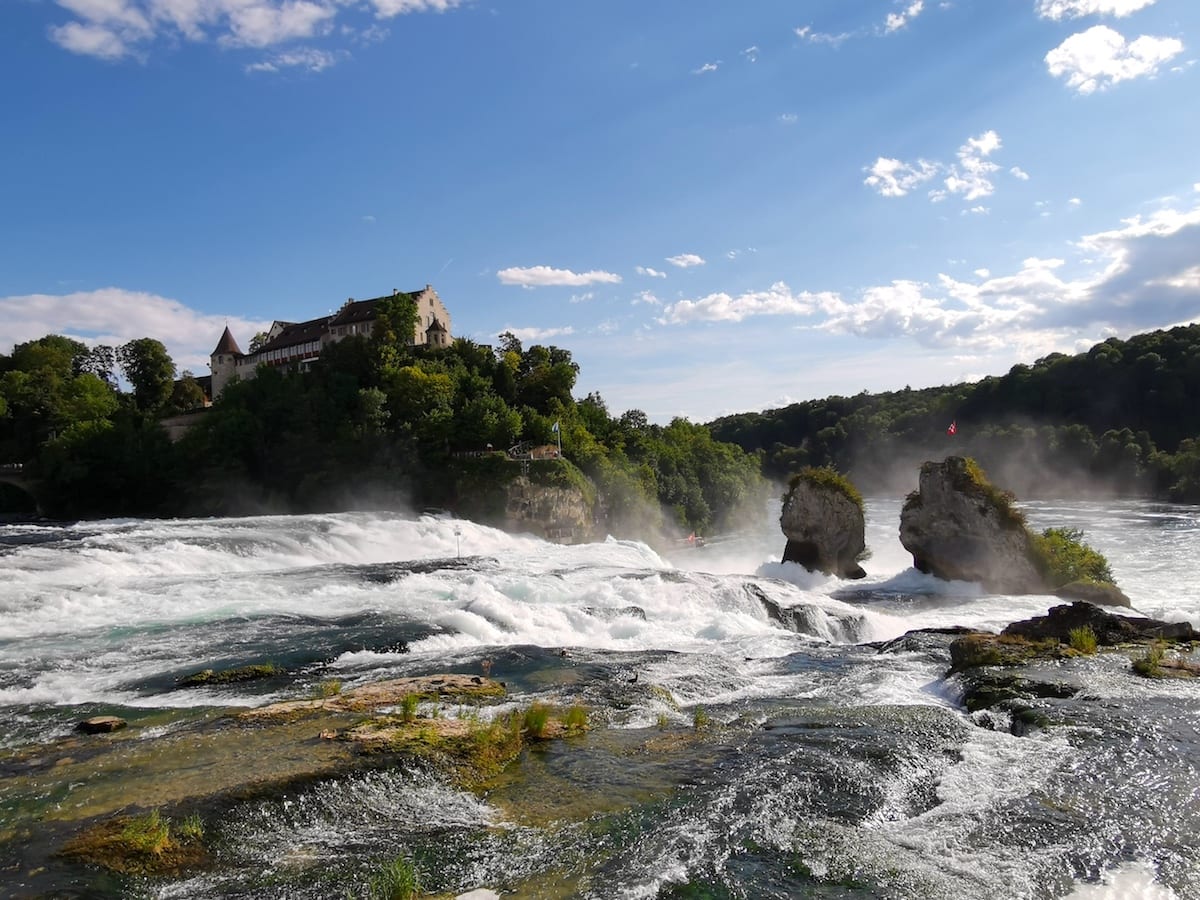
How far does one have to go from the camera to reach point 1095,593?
28672 millimetres

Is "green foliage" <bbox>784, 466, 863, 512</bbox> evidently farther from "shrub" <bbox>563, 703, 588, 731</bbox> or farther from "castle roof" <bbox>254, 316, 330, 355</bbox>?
"castle roof" <bbox>254, 316, 330, 355</bbox>

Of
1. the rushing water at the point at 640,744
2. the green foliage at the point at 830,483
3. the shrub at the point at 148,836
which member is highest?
the green foliage at the point at 830,483

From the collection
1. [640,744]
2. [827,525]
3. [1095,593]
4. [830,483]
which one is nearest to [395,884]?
[640,744]

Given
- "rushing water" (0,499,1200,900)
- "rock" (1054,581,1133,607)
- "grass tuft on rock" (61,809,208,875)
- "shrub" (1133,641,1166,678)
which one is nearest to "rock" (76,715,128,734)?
"rushing water" (0,499,1200,900)

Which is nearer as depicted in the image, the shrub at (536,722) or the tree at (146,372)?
the shrub at (536,722)

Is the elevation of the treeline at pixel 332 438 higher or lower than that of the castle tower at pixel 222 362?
lower

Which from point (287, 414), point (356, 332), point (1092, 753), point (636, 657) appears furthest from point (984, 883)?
point (356, 332)

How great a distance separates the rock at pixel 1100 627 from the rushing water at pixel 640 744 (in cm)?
224

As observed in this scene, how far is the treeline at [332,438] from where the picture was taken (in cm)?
5522

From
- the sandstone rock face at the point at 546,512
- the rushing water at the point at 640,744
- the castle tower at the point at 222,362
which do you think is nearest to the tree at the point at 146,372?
the castle tower at the point at 222,362

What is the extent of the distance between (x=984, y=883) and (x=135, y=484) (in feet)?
218

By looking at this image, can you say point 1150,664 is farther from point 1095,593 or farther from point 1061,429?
point 1061,429

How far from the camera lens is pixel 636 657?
17.2 metres

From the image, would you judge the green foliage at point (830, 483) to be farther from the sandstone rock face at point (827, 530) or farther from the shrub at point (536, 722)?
the shrub at point (536, 722)
